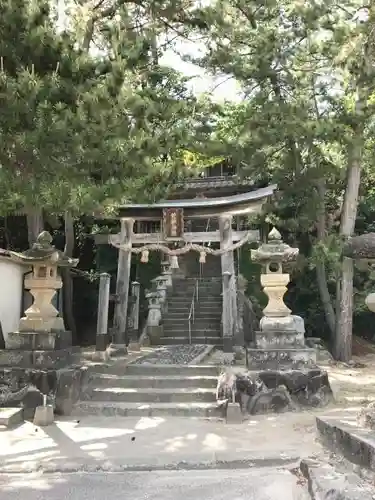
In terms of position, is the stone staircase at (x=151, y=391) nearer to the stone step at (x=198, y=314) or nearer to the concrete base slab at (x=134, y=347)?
the concrete base slab at (x=134, y=347)

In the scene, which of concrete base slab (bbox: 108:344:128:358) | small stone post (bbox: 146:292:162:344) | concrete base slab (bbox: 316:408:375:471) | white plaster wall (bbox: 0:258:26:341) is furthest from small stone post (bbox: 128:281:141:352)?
concrete base slab (bbox: 316:408:375:471)

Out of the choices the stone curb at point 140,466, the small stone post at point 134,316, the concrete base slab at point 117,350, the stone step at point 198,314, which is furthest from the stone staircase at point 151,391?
the stone step at point 198,314

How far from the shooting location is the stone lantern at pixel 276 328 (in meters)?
8.71

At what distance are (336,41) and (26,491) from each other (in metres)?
12.5

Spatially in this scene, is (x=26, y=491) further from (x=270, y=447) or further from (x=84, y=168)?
(x=84, y=168)

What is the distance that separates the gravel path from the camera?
1094 cm

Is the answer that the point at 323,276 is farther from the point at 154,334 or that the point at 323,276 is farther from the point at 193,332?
the point at 154,334

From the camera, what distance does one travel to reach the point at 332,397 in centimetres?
878

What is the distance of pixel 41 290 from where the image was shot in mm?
8836

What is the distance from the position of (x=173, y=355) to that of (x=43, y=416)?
4927mm

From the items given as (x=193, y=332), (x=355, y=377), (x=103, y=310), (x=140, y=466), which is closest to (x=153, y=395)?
(x=140, y=466)

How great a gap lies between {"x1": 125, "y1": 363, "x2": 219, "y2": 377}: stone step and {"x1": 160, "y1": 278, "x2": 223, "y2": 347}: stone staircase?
5079 millimetres

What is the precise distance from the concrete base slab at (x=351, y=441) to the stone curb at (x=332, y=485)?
179mm

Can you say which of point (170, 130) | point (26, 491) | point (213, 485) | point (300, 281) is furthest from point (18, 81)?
point (300, 281)
